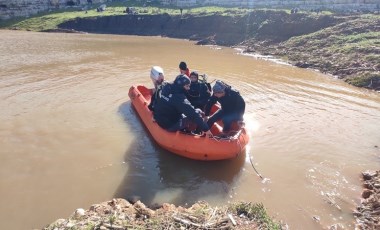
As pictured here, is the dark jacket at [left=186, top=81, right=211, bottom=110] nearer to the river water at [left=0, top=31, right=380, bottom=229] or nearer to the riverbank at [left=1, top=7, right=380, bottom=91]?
the river water at [left=0, top=31, right=380, bottom=229]

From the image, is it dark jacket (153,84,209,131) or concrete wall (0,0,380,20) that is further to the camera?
concrete wall (0,0,380,20)

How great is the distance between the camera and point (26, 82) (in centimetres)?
1416

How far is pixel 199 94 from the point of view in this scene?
955 cm

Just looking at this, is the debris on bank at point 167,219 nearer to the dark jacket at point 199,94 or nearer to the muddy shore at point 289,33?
the dark jacket at point 199,94

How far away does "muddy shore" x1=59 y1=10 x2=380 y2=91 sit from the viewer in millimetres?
17562

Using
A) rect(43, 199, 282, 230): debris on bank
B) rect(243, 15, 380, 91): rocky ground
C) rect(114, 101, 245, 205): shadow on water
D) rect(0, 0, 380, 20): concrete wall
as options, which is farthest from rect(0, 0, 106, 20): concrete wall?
rect(43, 199, 282, 230): debris on bank

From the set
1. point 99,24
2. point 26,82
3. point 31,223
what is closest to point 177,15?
point 99,24

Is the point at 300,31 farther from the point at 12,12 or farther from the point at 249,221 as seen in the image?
the point at 12,12

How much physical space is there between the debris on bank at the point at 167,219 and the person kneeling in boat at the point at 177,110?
269 cm

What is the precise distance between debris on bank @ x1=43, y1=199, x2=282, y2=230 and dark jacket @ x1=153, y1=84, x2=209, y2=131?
2.68 m

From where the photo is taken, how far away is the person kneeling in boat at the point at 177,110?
807cm

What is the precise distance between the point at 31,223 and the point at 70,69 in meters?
12.1

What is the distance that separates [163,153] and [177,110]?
1.04 meters

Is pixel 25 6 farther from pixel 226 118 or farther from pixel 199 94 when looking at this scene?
pixel 226 118
